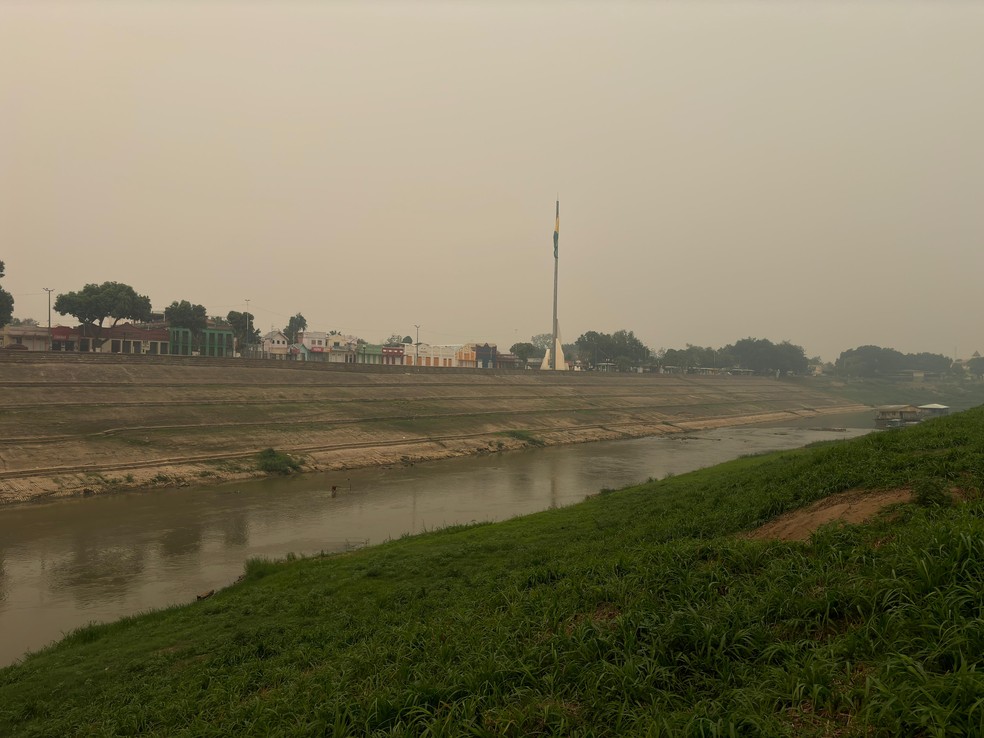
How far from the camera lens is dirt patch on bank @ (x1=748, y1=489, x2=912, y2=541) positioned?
1120 centimetres

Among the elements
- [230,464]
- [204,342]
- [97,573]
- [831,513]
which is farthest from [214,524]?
[204,342]

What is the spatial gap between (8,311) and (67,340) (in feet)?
31.8

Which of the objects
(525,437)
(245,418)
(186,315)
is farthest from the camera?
(186,315)

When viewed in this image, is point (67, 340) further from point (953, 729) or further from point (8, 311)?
point (953, 729)

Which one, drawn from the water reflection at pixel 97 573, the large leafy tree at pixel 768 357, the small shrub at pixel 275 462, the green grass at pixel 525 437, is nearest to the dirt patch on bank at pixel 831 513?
the water reflection at pixel 97 573

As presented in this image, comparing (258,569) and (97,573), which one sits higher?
(258,569)

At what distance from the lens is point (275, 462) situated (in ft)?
144

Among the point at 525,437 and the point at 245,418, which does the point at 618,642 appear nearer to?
the point at 245,418

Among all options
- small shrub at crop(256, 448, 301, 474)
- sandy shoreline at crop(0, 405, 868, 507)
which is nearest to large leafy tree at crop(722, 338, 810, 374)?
sandy shoreline at crop(0, 405, 868, 507)

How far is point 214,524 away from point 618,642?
2688cm

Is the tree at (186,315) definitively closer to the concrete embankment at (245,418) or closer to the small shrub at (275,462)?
the concrete embankment at (245,418)

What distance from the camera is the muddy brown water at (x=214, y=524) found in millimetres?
20359

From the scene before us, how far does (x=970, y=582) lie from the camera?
6.96m

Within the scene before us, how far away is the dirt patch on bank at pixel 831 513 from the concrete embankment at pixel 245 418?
36.6 metres
